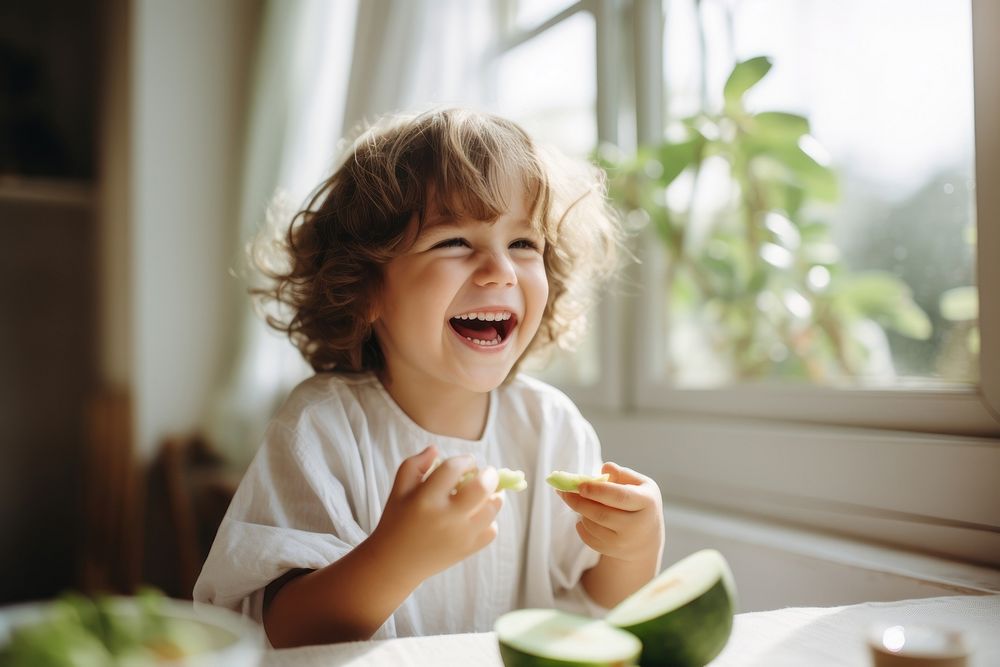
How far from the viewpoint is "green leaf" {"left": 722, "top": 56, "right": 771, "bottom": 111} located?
1039 millimetres

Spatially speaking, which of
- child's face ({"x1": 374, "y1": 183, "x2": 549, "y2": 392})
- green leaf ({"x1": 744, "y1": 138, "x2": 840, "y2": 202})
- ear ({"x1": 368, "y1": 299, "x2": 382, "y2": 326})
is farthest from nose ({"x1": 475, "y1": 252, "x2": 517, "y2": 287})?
green leaf ({"x1": 744, "y1": 138, "x2": 840, "y2": 202})

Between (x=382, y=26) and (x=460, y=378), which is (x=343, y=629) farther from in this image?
(x=382, y=26)

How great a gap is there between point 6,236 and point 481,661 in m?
2.80

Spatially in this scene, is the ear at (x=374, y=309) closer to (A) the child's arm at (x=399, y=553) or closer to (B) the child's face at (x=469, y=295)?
(B) the child's face at (x=469, y=295)

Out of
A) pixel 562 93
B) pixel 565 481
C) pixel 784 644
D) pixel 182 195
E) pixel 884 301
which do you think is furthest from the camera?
pixel 182 195

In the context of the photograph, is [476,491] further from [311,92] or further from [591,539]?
[311,92]

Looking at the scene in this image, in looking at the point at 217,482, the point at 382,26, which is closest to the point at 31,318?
the point at 217,482

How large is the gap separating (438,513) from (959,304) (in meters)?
0.65

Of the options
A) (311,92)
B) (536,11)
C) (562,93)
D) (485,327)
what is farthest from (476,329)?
(311,92)

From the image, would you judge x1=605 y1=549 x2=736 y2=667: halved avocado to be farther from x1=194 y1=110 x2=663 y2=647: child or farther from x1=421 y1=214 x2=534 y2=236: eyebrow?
x1=421 y1=214 x2=534 y2=236: eyebrow

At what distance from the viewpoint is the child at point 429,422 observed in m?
0.65

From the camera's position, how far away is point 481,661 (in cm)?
51

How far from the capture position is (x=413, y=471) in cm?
61

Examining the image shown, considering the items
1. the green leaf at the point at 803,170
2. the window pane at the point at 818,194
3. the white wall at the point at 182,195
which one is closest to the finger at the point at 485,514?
the window pane at the point at 818,194
